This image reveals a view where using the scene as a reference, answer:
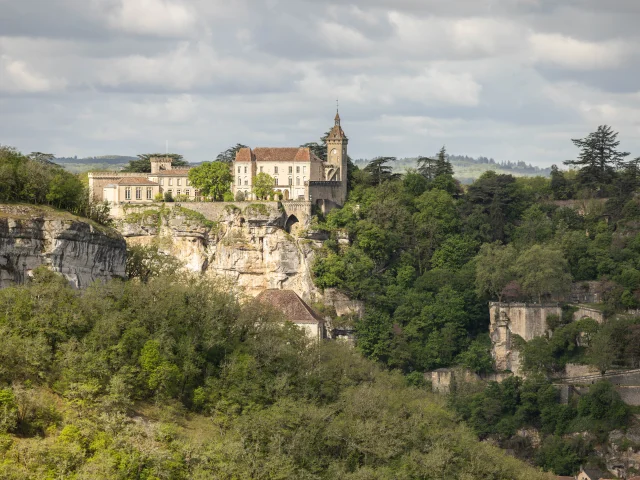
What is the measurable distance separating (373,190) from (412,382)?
18.2 m

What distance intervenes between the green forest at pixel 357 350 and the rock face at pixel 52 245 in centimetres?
85

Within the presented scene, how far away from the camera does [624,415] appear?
3120 inches

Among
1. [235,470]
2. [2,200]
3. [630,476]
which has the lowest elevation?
[630,476]

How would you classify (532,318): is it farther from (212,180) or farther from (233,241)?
(212,180)

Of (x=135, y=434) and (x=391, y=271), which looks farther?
(x=391, y=271)

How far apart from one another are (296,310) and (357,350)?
454 cm

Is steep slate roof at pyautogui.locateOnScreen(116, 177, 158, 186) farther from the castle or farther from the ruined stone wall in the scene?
Result: the ruined stone wall

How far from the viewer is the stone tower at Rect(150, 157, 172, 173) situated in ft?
322

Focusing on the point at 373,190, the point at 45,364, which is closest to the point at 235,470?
the point at 45,364

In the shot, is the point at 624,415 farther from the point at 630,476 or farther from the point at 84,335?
the point at 84,335

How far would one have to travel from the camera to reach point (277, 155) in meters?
95.6

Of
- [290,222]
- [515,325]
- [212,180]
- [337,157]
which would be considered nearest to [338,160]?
[337,157]

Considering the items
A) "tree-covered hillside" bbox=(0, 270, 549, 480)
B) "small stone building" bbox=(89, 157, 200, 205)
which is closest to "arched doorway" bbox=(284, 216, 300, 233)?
"small stone building" bbox=(89, 157, 200, 205)

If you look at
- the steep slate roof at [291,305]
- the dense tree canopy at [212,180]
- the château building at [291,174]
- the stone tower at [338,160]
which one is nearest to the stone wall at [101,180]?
the dense tree canopy at [212,180]
